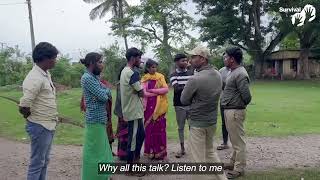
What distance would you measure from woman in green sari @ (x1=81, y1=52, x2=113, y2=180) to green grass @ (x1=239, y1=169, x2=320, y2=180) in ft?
6.83

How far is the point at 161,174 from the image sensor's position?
6.68m

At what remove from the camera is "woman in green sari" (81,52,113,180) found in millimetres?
5523

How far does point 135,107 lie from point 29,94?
6.06ft

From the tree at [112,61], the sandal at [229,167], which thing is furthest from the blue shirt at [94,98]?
the tree at [112,61]

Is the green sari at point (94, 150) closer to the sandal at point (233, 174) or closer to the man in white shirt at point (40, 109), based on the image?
the man in white shirt at point (40, 109)

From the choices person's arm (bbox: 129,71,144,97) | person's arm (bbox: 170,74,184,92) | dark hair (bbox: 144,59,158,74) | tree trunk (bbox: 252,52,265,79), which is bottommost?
tree trunk (bbox: 252,52,265,79)

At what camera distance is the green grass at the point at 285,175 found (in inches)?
249

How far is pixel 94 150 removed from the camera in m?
5.54

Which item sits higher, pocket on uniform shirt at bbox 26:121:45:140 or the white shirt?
the white shirt

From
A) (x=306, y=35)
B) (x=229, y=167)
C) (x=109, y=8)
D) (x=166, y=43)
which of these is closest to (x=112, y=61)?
(x=166, y=43)

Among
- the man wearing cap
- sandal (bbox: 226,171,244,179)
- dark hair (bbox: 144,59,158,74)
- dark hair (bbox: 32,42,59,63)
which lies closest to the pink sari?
dark hair (bbox: 144,59,158,74)

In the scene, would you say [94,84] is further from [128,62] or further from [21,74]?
[21,74]

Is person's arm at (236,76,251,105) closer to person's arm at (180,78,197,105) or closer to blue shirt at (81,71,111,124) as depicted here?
person's arm at (180,78,197,105)

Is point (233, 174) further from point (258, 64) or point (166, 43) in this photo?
point (258, 64)
